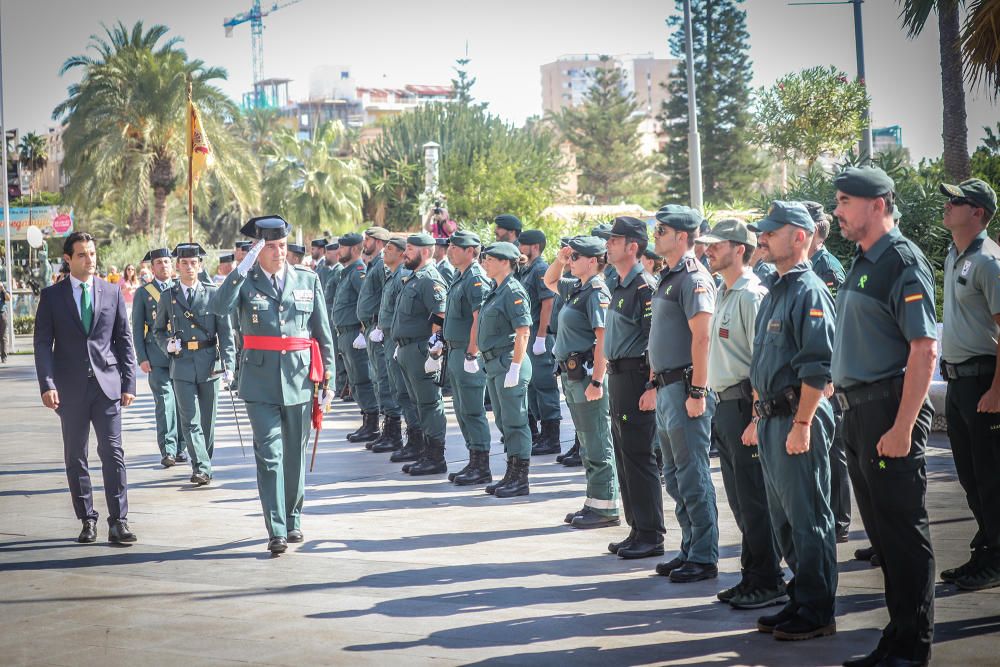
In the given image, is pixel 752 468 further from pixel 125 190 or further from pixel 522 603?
pixel 125 190

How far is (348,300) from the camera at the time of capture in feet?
48.2

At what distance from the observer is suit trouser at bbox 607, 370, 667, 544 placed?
7.59 meters

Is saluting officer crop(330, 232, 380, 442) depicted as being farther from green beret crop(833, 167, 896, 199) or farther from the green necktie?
green beret crop(833, 167, 896, 199)

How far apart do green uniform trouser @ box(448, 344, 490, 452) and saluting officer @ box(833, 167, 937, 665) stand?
227 inches

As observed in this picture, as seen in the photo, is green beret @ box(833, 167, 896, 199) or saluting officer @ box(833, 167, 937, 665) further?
green beret @ box(833, 167, 896, 199)

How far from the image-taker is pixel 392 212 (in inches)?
2338

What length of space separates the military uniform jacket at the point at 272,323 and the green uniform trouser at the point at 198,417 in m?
3.00

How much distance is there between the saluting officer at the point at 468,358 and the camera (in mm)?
10781

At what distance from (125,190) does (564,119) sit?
56.1 meters

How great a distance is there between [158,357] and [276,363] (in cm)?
484

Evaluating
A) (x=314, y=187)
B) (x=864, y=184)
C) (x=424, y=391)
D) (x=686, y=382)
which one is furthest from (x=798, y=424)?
(x=314, y=187)

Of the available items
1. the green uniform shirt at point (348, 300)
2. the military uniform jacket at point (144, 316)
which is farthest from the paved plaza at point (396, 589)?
the green uniform shirt at point (348, 300)

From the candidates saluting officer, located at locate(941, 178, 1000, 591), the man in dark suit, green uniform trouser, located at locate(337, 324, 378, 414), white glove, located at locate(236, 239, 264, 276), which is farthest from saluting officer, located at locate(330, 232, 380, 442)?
saluting officer, located at locate(941, 178, 1000, 591)

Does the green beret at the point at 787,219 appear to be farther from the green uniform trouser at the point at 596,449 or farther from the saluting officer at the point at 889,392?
the green uniform trouser at the point at 596,449
